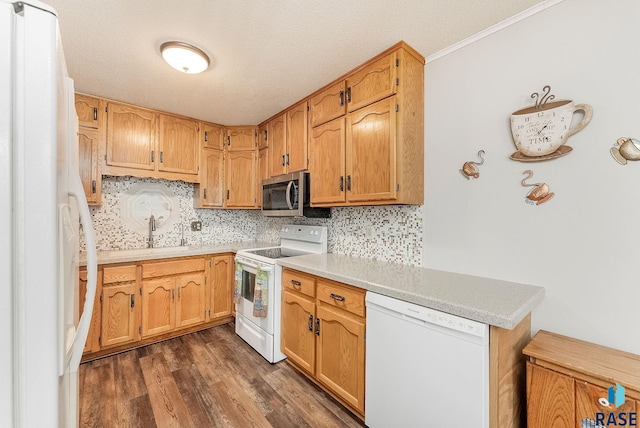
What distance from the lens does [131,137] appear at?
2.67m

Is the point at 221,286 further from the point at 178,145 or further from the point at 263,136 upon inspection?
the point at 263,136

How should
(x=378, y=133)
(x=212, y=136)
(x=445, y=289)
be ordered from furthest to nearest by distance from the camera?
(x=212, y=136) < (x=378, y=133) < (x=445, y=289)

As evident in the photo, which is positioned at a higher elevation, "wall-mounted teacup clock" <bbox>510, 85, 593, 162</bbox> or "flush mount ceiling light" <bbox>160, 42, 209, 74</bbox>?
"flush mount ceiling light" <bbox>160, 42, 209, 74</bbox>

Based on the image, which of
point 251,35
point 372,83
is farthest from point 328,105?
point 251,35

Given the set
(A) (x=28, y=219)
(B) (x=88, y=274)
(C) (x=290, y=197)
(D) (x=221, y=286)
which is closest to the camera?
(A) (x=28, y=219)

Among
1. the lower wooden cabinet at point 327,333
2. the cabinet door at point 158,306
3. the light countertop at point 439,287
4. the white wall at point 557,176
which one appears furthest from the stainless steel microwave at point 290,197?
the cabinet door at point 158,306

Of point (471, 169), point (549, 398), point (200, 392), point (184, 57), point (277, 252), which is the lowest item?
point (200, 392)

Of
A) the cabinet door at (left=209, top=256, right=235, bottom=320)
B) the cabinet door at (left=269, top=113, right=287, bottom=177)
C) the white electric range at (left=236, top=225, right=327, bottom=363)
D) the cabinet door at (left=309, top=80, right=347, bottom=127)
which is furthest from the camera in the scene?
the cabinet door at (left=209, top=256, right=235, bottom=320)

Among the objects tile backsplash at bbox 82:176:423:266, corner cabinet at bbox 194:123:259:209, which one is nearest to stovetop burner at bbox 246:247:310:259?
tile backsplash at bbox 82:176:423:266

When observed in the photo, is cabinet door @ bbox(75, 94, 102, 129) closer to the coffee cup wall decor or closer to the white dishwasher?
the white dishwasher

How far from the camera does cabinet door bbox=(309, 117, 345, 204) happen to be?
2.14 metres

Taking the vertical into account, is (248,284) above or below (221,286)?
above

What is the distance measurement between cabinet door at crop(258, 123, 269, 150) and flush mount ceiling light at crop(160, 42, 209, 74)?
1213 mm

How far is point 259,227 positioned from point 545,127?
3.29 meters
